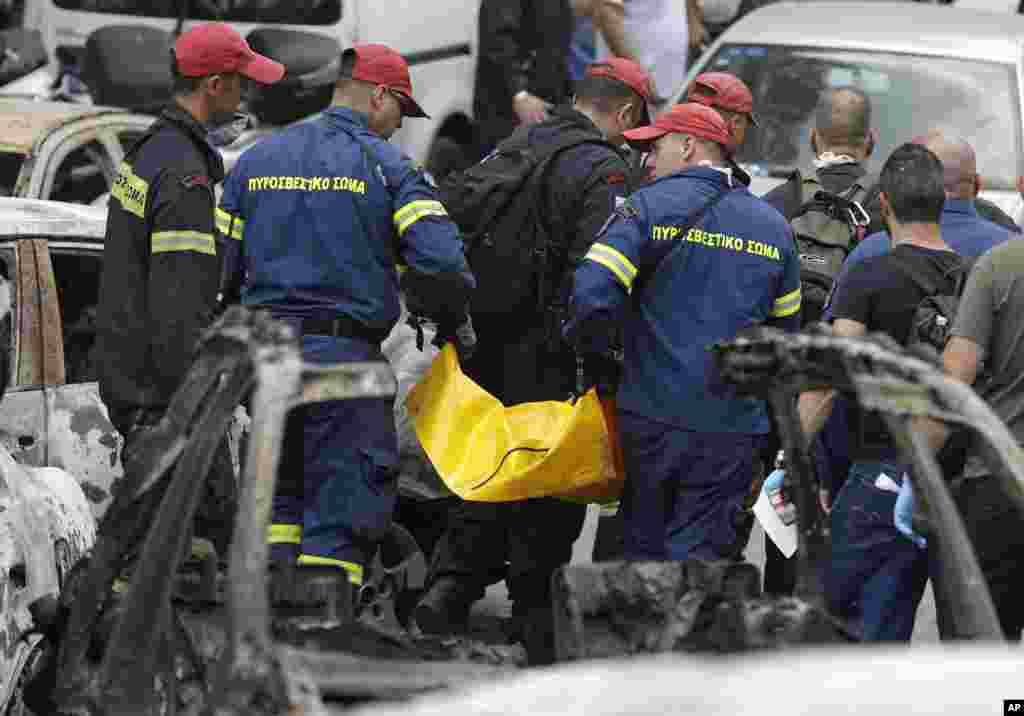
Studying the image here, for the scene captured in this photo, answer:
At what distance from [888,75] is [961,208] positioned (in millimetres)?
3196

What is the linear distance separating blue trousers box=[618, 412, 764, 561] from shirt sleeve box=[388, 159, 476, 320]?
0.68 m

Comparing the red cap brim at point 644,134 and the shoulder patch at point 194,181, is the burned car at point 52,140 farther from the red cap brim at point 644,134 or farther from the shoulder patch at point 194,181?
the red cap brim at point 644,134

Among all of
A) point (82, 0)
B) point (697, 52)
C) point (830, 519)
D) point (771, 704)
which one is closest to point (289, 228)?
point (830, 519)

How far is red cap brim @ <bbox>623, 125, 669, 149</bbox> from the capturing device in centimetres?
736

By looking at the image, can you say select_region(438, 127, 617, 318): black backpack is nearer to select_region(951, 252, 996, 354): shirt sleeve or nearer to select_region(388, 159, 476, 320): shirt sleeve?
select_region(388, 159, 476, 320): shirt sleeve

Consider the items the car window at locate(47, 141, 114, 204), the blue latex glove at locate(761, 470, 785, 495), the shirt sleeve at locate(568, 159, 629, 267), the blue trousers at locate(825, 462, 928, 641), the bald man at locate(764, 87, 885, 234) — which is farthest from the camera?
the car window at locate(47, 141, 114, 204)

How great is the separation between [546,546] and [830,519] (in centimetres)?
141

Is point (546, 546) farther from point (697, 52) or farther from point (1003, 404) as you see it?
point (697, 52)

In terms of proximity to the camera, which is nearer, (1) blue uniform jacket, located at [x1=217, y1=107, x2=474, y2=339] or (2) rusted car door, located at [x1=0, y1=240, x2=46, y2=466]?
(1) blue uniform jacket, located at [x1=217, y1=107, x2=474, y2=339]

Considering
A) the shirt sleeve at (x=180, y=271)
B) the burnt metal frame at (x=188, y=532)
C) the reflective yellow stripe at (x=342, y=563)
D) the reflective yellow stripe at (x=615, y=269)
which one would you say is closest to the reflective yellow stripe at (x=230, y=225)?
the shirt sleeve at (x=180, y=271)

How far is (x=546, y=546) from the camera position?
7848 mm

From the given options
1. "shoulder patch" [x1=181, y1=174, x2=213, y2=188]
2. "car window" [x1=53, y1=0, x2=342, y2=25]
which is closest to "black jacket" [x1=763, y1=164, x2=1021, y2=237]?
"shoulder patch" [x1=181, y1=174, x2=213, y2=188]

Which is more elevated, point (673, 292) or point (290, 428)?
point (673, 292)

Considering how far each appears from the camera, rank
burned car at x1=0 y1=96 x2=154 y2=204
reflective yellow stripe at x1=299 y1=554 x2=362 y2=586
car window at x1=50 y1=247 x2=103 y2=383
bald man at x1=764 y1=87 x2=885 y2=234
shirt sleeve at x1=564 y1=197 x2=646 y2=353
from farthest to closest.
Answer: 1. burned car at x1=0 y1=96 x2=154 y2=204
2. car window at x1=50 y1=247 x2=103 y2=383
3. bald man at x1=764 y1=87 x2=885 y2=234
4. reflective yellow stripe at x1=299 y1=554 x2=362 y2=586
5. shirt sleeve at x1=564 y1=197 x2=646 y2=353
